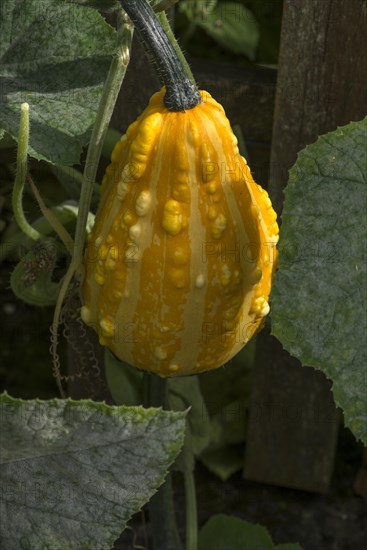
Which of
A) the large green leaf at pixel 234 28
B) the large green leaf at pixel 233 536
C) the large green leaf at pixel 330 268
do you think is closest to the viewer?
the large green leaf at pixel 330 268

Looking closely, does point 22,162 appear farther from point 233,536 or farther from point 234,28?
point 234,28

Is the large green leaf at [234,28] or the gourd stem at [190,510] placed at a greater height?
the large green leaf at [234,28]

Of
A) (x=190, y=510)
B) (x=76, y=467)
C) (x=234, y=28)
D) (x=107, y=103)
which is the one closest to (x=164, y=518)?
(x=190, y=510)

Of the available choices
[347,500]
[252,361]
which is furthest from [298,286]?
[347,500]

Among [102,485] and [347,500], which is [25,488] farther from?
[347,500]

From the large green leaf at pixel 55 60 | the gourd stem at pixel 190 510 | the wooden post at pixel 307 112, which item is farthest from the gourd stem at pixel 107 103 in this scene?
the gourd stem at pixel 190 510

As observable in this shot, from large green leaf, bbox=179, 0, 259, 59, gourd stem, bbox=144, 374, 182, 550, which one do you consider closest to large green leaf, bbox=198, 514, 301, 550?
gourd stem, bbox=144, 374, 182, 550

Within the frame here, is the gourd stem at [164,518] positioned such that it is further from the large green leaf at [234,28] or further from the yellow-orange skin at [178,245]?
the large green leaf at [234,28]
